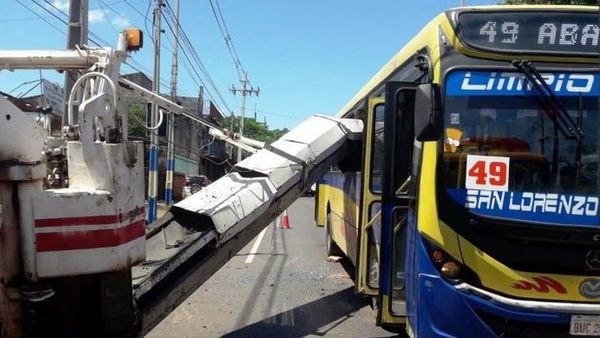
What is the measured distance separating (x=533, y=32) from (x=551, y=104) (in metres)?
0.63

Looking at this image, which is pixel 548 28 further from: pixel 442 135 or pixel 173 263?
pixel 173 263

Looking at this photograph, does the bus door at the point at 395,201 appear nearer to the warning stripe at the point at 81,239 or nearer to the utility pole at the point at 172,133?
the warning stripe at the point at 81,239

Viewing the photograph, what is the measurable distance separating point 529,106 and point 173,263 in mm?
3227

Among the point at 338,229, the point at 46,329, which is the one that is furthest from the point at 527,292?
the point at 338,229

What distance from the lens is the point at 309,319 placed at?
7375 millimetres

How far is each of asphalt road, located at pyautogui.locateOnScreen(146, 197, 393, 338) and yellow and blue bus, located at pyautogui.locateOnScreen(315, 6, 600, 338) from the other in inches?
93.6

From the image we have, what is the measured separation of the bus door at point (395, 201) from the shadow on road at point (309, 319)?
1472 mm

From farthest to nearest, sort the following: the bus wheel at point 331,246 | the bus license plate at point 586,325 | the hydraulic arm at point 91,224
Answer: the bus wheel at point 331,246 < the bus license plate at point 586,325 < the hydraulic arm at point 91,224

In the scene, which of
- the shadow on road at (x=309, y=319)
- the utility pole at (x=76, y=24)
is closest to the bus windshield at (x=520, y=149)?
the shadow on road at (x=309, y=319)

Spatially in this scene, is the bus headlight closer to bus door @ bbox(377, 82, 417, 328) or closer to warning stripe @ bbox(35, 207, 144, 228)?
bus door @ bbox(377, 82, 417, 328)

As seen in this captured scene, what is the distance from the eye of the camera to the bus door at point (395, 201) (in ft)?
17.5

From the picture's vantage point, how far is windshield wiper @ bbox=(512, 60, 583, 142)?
176 inches

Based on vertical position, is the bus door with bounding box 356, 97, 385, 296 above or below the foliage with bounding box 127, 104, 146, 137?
below

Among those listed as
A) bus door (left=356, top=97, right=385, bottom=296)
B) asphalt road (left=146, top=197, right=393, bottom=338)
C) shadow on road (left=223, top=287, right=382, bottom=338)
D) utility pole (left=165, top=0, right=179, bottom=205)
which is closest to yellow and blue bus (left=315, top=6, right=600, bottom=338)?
bus door (left=356, top=97, right=385, bottom=296)
